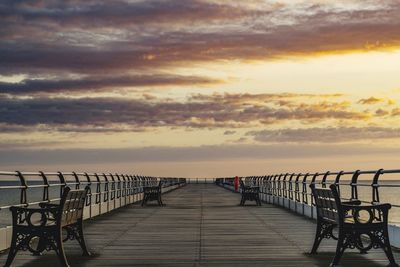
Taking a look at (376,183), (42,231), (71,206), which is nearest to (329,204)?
(376,183)

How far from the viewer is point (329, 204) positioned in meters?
13.3

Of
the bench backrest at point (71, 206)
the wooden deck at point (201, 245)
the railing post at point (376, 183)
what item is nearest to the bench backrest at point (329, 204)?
the wooden deck at point (201, 245)

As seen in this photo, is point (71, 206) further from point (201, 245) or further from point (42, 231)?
point (201, 245)

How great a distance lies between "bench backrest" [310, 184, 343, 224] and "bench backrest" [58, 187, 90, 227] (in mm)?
4138

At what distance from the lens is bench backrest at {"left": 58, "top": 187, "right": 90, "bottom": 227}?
1195 cm

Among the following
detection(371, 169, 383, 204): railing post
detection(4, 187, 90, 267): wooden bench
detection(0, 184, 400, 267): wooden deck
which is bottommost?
detection(0, 184, 400, 267): wooden deck

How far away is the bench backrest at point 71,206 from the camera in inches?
470

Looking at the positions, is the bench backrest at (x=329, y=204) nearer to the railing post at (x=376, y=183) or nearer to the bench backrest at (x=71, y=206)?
the railing post at (x=376, y=183)

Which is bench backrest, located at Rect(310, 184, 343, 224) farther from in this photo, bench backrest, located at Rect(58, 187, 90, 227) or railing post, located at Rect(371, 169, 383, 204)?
bench backrest, located at Rect(58, 187, 90, 227)

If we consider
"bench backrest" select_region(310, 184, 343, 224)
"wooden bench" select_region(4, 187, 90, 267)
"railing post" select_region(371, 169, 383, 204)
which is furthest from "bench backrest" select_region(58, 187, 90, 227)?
"railing post" select_region(371, 169, 383, 204)

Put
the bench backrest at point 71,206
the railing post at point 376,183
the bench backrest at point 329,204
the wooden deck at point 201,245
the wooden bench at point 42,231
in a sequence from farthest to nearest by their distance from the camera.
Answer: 1. the railing post at point 376,183
2. the wooden deck at point 201,245
3. the bench backrest at point 329,204
4. the bench backrest at point 71,206
5. the wooden bench at point 42,231

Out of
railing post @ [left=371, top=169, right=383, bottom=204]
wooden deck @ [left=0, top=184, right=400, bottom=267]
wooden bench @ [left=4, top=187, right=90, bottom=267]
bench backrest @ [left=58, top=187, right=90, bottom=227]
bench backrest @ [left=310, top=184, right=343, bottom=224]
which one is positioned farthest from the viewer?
railing post @ [left=371, top=169, right=383, bottom=204]

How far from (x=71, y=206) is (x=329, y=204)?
14.2 ft

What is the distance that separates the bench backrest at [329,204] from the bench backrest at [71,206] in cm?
414
